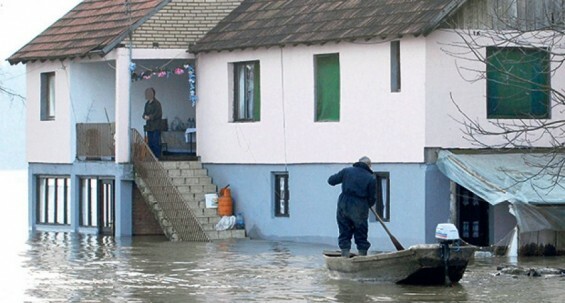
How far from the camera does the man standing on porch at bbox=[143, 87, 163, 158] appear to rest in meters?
39.7

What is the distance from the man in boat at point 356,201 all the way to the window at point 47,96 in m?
16.6

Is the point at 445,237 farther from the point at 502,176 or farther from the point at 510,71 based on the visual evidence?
the point at 510,71

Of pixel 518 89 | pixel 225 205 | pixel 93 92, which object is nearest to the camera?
pixel 518 89

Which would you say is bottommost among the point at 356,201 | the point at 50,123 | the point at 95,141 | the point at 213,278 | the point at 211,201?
the point at 213,278

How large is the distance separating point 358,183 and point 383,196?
740 centimetres

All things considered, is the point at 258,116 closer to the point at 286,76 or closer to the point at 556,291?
the point at 286,76

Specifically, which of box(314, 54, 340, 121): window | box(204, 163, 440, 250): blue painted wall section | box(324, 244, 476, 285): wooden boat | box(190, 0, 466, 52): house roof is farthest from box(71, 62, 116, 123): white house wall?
box(324, 244, 476, 285): wooden boat

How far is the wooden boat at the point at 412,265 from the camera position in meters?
25.5

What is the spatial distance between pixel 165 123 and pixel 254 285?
47.8 ft

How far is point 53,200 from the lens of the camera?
4253cm

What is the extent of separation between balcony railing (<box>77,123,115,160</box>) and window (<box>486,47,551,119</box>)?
10368 millimetres

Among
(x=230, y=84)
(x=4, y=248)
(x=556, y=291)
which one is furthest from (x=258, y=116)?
(x=556, y=291)

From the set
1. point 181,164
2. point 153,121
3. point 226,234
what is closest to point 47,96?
point 153,121

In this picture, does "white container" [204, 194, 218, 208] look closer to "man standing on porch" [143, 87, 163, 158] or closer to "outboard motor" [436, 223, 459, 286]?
"man standing on porch" [143, 87, 163, 158]
